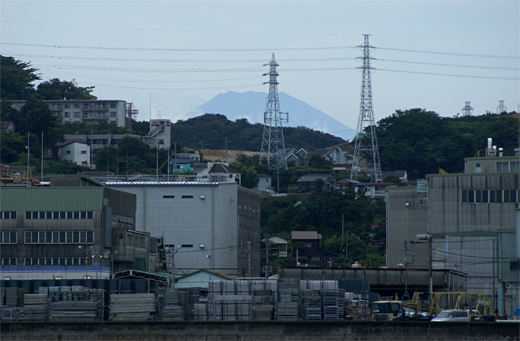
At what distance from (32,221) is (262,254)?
47.6m

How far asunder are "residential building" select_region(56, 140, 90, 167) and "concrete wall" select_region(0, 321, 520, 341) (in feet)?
335

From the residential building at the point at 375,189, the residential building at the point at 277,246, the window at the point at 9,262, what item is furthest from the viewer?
the residential building at the point at 375,189

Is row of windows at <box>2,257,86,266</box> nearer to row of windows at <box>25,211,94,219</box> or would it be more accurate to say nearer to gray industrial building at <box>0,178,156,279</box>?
gray industrial building at <box>0,178,156,279</box>

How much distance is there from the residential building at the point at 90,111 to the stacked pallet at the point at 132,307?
121m

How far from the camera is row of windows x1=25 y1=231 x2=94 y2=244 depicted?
226ft

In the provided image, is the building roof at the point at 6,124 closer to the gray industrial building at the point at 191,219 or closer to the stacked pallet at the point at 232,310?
the gray industrial building at the point at 191,219

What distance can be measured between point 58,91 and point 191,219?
269 feet

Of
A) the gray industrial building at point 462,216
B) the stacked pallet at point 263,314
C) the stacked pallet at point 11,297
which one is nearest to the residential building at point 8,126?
the gray industrial building at point 462,216

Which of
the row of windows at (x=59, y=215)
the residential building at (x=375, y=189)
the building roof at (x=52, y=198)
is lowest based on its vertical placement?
the row of windows at (x=59, y=215)

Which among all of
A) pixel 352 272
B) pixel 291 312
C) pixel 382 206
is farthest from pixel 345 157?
pixel 291 312

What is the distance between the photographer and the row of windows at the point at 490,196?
74500 mm

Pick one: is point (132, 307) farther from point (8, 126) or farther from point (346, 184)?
point (346, 184)

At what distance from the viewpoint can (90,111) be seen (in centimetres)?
15938

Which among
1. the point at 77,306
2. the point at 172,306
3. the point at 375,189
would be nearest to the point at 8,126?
the point at 375,189
